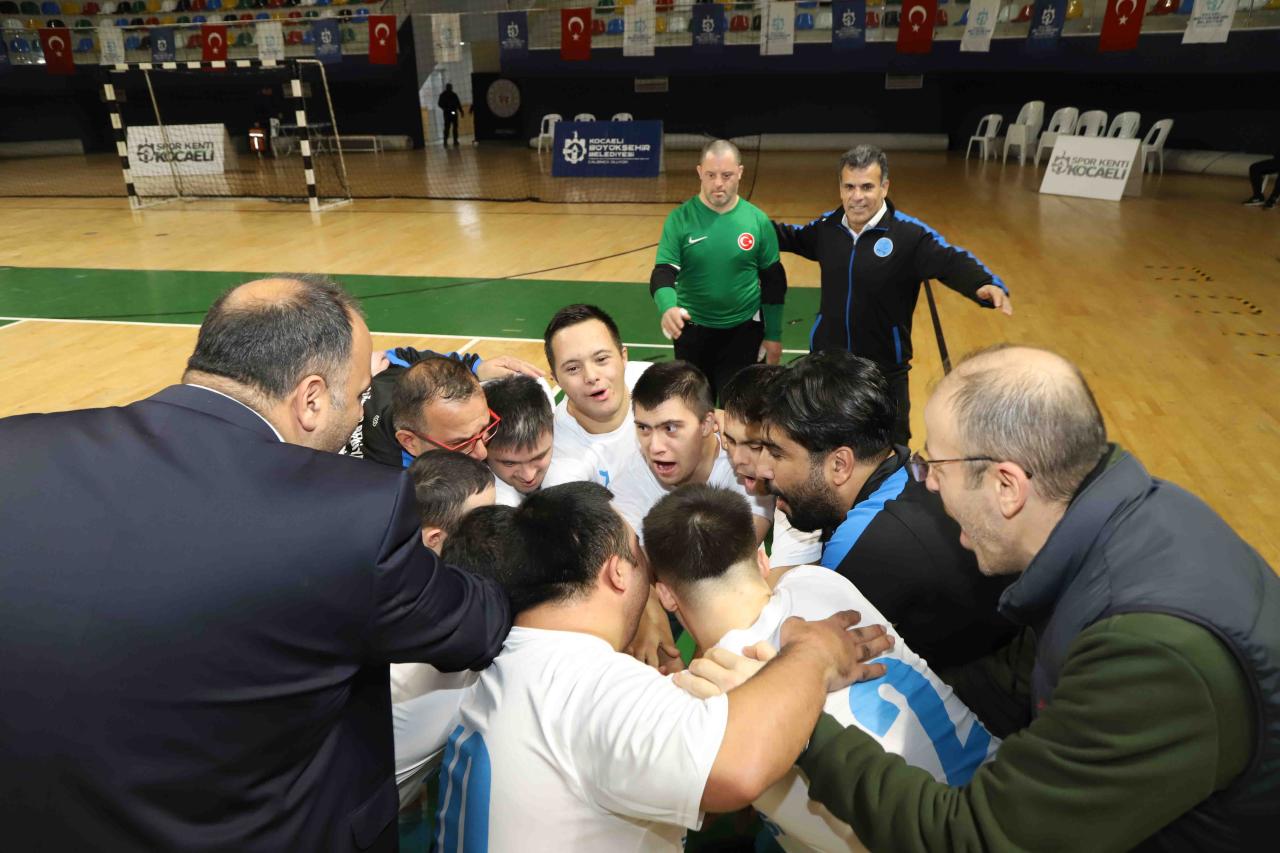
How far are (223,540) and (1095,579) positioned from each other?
1609mm

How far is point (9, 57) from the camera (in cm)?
2512

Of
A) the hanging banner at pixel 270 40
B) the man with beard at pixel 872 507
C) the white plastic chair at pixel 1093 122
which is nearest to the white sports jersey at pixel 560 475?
the man with beard at pixel 872 507

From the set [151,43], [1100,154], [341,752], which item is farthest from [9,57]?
[341,752]

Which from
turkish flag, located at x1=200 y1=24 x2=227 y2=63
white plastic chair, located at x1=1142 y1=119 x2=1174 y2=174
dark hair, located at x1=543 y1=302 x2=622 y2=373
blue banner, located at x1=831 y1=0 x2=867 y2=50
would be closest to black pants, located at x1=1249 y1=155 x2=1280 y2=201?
white plastic chair, located at x1=1142 y1=119 x2=1174 y2=174

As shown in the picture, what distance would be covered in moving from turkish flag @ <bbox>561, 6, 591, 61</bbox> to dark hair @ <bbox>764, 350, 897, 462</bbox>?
2139cm

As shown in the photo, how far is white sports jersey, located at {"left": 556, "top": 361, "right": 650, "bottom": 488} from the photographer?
414 cm

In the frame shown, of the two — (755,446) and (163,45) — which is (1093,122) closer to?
(755,446)

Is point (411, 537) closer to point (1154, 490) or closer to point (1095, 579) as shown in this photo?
point (1095, 579)

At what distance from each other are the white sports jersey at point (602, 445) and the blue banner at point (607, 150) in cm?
1534

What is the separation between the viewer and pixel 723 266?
5898mm

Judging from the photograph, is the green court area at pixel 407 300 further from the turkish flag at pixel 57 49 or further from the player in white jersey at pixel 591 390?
the turkish flag at pixel 57 49

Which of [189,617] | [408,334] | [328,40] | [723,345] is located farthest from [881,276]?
[328,40]

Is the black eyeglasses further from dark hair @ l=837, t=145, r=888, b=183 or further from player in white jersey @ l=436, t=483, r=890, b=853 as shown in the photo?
dark hair @ l=837, t=145, r=888, b=183

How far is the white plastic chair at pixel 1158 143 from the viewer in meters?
18.6
